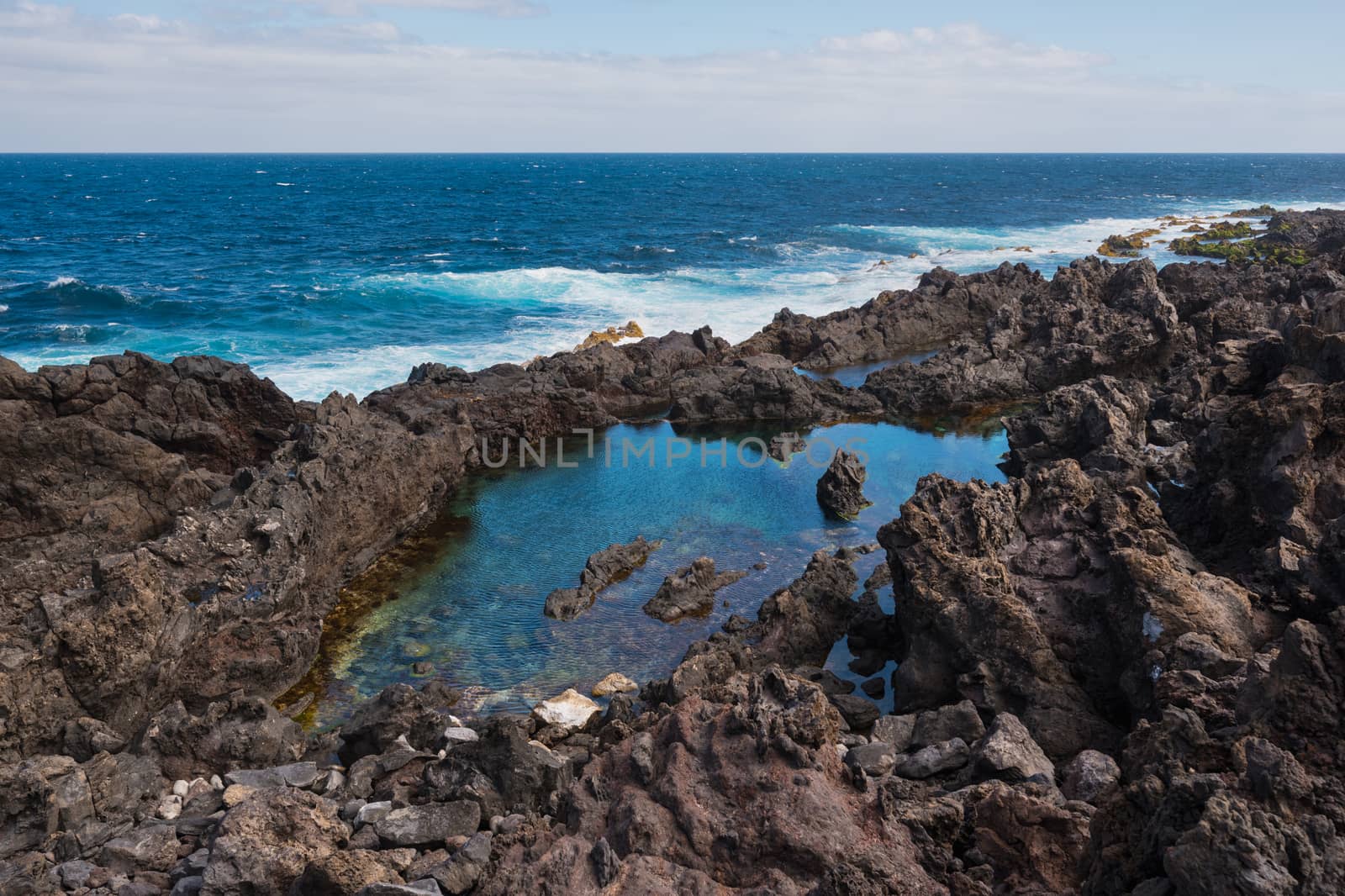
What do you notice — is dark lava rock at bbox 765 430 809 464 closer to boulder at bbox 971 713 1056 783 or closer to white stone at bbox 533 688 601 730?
white stone at bbox 533 688 601 730

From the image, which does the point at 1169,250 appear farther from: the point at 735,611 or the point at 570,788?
the point at 570,788

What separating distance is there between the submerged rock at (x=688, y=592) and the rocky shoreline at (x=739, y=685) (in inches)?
65.0

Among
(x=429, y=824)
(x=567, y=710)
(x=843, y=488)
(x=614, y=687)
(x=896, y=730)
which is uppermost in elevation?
(x=843, y=488)

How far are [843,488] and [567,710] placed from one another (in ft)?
37.6

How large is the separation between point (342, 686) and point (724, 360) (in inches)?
930

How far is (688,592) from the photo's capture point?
19.3m

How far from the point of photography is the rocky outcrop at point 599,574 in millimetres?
19047

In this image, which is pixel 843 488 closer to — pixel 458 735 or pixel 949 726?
pixel 949 726

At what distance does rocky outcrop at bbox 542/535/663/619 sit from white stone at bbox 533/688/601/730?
11.7 ft

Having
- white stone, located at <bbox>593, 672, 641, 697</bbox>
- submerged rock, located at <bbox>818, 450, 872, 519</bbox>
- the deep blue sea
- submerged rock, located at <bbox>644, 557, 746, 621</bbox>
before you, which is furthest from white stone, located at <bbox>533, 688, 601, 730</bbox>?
the deep blue sea

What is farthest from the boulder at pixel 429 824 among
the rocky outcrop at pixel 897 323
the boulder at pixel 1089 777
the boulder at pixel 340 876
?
the rocky outcrop at pixel 897 323

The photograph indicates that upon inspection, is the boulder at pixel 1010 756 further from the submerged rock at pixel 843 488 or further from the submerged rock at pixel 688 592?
the submerged rock at pixel 843 488

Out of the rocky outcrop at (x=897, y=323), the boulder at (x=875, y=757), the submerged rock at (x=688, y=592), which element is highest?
the rocky outcrop at (x=897, y=323)

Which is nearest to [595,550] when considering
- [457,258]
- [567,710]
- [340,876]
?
[567,710]
